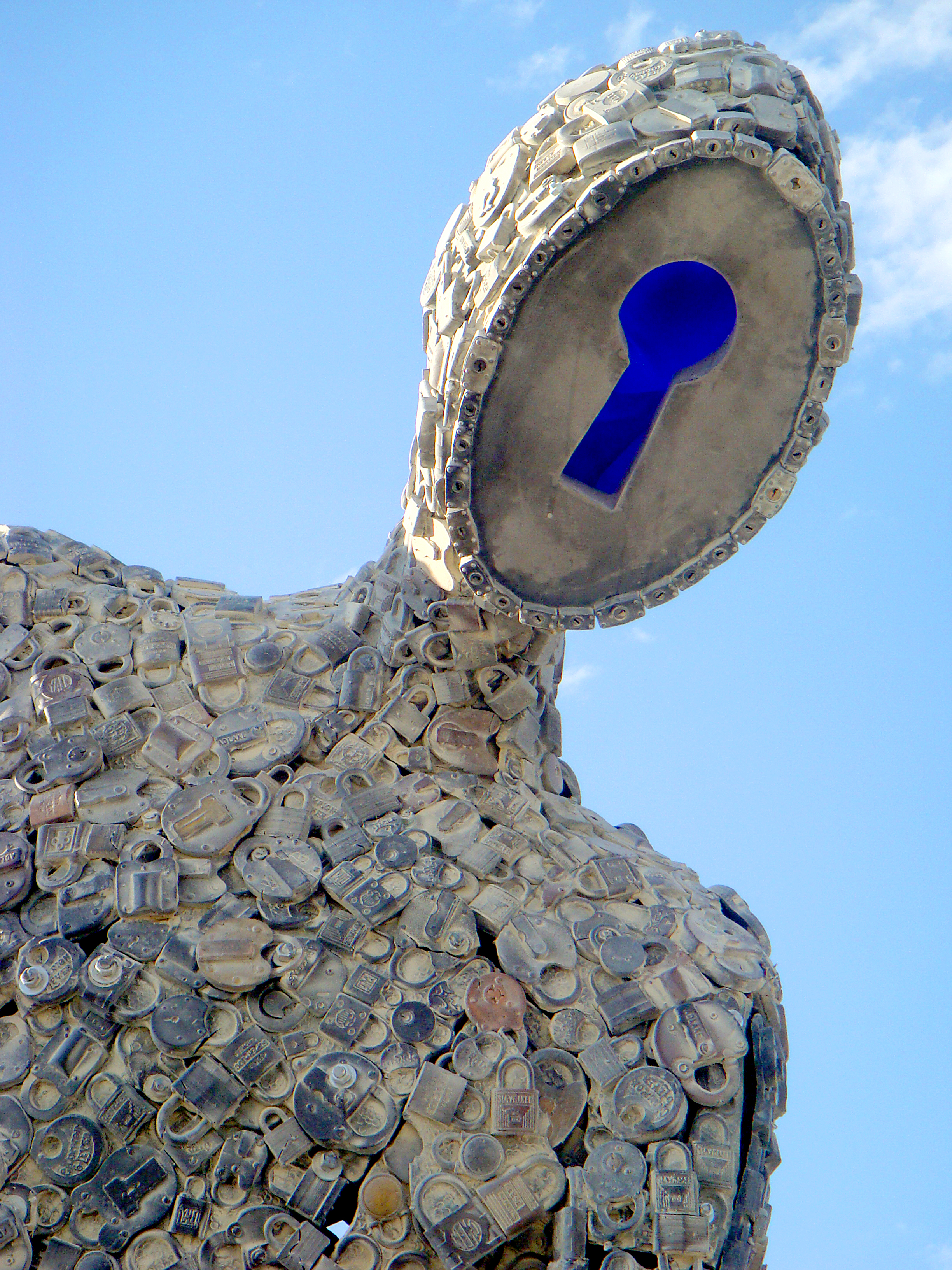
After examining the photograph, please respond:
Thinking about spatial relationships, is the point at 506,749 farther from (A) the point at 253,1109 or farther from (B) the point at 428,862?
(A) the point at 253,1109

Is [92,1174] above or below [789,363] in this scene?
below

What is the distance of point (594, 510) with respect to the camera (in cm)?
618

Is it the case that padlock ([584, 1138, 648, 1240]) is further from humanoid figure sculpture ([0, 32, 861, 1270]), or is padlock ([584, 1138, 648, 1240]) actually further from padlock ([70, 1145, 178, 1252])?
padlock ([70, 1145, 178, 1252])

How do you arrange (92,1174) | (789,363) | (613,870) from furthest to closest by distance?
(613,870) < (789,363) < (92,1174)

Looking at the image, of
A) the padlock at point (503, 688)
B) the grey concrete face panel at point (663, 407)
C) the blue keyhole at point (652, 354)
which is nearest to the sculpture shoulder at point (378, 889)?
the padlock at point (503, 688)

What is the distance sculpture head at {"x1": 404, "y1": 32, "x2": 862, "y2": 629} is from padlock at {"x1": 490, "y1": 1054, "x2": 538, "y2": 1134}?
5.57ft

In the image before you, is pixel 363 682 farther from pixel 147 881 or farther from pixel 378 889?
pixel 147 881

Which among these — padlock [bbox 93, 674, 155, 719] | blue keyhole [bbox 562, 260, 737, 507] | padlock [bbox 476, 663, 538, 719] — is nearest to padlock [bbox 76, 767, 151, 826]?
padlock [bbox 93, 674, 155, 719]

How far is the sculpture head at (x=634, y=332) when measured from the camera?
5656 mm

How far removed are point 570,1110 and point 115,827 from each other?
2025 mm

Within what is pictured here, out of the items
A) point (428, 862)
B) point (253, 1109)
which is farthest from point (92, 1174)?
point (428, 862)

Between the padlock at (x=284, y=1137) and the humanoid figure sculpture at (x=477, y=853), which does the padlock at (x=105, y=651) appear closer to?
the humanoid figure sculpture at (x=477, y=853)

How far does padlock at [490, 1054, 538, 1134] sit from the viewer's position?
5590mm

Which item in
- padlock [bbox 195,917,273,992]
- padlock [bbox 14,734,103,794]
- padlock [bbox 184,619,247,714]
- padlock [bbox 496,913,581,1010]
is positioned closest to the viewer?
padlock [bbox 195,917,273,992]
